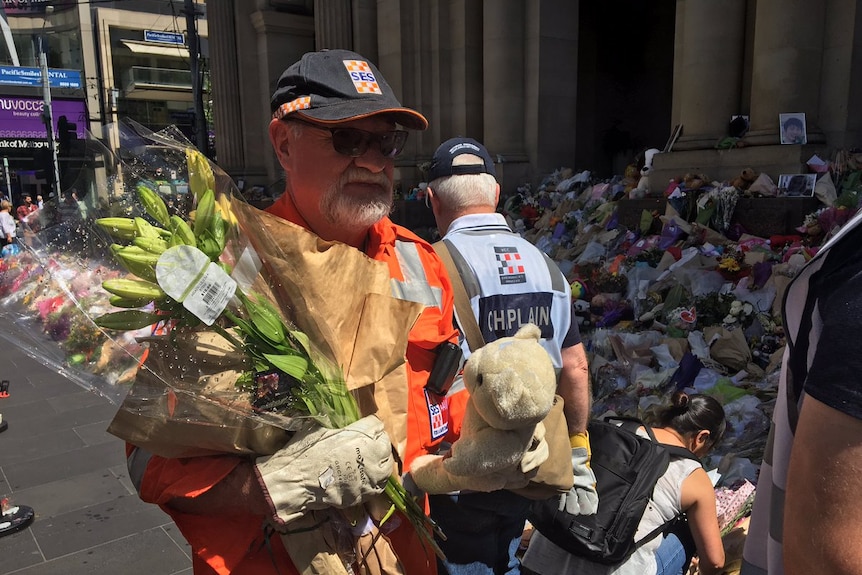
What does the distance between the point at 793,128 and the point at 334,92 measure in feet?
23.3

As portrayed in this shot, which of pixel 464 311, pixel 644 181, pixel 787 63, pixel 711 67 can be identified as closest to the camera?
pixel 464 311

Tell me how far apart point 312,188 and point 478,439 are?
817 mm

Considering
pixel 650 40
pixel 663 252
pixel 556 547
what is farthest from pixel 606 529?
pixel 650 40

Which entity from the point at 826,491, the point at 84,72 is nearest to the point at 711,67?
the point at 826,491

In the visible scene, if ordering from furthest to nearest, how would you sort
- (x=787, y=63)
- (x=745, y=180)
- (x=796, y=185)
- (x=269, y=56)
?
(x=269, y=56) → (x=787, y=63) → (x=745, y=180) → (x=796, y=185)

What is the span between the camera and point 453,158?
8.41ft

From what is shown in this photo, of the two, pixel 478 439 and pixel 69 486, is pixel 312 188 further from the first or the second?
pixel 69 486

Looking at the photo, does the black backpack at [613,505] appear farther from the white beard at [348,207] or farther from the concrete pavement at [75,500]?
the concrete pavement at [75,500]

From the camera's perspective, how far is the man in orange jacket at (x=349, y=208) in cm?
147

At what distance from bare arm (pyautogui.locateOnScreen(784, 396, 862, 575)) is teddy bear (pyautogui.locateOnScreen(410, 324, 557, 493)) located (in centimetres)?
46

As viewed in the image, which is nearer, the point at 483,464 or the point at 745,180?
the point at 483,464

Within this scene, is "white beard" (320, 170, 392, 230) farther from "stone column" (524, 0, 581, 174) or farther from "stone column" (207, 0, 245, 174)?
"stone column" (207, 0, 245, 174)

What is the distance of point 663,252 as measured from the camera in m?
6.94

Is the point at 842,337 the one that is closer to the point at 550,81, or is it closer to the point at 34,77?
the point at 550,81
